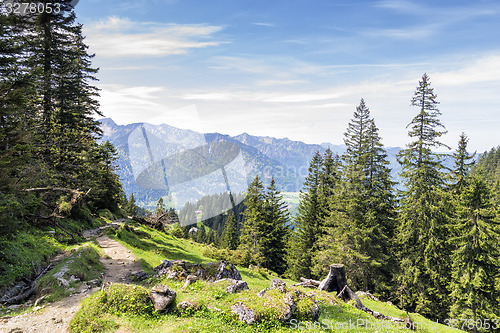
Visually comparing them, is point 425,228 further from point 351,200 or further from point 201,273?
point 201,273

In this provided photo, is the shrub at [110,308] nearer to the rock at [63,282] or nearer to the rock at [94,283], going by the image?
the rock at [63,282]

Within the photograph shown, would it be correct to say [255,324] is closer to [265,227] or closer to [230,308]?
[230,308]

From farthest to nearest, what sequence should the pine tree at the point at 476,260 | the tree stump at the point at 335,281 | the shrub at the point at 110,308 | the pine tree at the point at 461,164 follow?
the pine tree at the point at 461,164, the pine tree at the point at 476,260, the tree stump at the point at 335,281, the shrub at the point at 110,308

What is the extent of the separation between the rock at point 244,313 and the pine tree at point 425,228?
2577 cm

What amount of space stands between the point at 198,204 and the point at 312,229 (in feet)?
542

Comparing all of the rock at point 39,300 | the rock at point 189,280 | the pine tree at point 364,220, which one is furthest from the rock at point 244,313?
the pine tree at point 364,220

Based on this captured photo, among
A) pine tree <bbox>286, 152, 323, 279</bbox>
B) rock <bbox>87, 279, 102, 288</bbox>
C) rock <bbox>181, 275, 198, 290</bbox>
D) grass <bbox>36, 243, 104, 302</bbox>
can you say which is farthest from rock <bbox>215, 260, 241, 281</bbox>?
pine tree <bbox>286, 152, 323, 279</bbox>

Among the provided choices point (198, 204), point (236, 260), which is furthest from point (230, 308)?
point (198, 204)

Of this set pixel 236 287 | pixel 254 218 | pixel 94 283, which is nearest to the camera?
pixel 236 287

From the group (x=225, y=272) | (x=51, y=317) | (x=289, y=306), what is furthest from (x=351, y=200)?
(x=51, y=317)

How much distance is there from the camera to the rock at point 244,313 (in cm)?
970

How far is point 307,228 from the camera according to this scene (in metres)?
41.2

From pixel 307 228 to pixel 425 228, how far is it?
1727 cm

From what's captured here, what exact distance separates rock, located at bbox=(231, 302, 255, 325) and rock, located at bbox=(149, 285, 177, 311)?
8.64 ft
